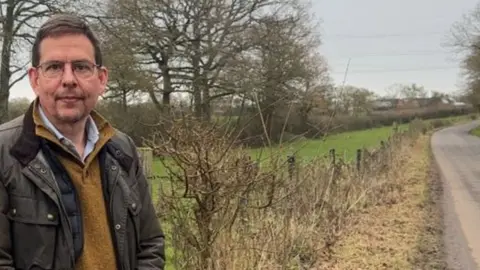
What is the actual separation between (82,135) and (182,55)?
30.5 m

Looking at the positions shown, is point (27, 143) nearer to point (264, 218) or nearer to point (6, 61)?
point (264, 218)

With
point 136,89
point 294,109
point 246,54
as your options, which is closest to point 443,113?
point 246,54

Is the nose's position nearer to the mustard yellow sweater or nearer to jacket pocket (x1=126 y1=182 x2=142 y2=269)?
the mustard yellow sweater

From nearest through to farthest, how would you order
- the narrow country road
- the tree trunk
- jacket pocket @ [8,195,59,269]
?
1. jacket pocket @ [8,195,59,269]
2. the narrow country road
3. the tree trunk

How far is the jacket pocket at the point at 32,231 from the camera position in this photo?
199 cm

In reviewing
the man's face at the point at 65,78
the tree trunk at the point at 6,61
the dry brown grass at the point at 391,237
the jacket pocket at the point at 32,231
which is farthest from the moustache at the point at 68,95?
the tree trunk at the point at 6,61

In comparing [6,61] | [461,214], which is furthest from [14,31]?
[461,214]

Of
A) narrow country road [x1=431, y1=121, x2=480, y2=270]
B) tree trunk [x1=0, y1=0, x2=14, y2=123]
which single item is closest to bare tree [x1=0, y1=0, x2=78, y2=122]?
tree trunk [x1=0, y1=0, x2=14, y2=123]

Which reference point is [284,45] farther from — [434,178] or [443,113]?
[443,113]

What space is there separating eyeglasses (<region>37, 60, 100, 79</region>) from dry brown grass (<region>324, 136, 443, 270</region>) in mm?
5593

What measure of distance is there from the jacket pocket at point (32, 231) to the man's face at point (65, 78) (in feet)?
1.06

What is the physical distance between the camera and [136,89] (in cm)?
2720

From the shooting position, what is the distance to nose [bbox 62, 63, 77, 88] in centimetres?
211

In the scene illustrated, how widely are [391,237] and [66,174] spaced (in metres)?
7.76
